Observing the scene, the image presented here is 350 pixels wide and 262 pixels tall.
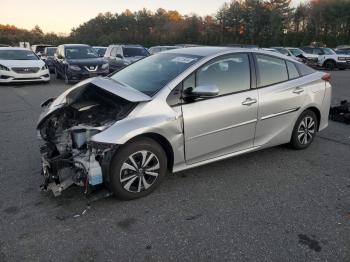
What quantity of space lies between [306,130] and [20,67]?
11138mm

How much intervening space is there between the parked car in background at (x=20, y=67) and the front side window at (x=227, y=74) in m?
10.7

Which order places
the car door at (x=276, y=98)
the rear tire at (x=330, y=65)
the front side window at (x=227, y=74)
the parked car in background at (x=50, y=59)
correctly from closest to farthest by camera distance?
the front side window at (x=227, y=74)
the car door at (x=276, y=98)
the parked car in background at (x=50, y=59)
the rear tire at (x=330, y=65)

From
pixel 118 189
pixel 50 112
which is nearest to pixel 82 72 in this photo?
pixel 50 112

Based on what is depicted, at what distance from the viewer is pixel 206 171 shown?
15.2 feet

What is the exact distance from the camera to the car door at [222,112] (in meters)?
4.05

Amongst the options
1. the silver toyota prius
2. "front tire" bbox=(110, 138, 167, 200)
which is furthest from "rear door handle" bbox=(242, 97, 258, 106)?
"front tire" bbox=(110, 138, 167, 200)

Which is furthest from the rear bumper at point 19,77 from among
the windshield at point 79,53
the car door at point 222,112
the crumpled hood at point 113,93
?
the car door at point 222,112

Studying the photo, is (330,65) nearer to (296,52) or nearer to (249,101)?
(296,52)

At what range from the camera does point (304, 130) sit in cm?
Result: 542

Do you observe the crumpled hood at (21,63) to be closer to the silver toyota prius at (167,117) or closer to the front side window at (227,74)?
the silver toyota prius at (167,117)

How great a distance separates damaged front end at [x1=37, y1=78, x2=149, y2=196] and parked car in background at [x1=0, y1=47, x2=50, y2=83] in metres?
9.46

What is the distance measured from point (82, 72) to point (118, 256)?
11756mm

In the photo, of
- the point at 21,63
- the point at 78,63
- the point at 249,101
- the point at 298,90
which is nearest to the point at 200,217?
the point at 249,101

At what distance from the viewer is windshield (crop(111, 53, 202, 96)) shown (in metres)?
4.15
